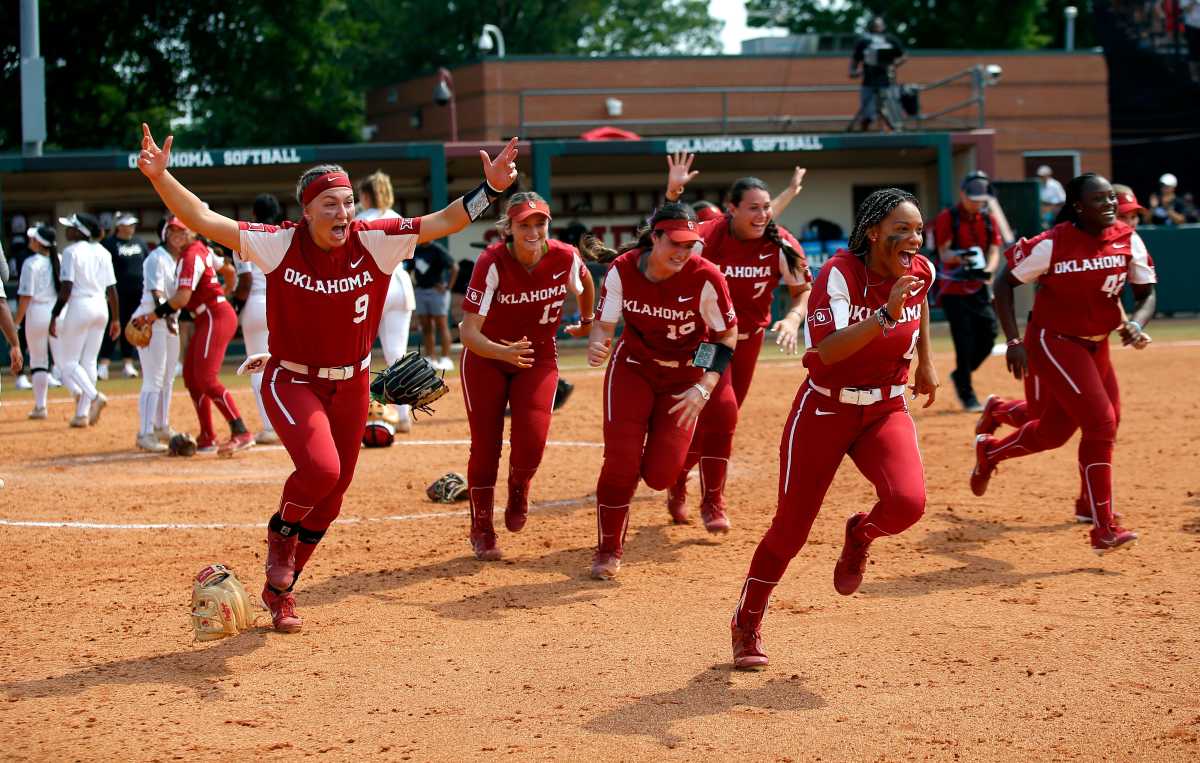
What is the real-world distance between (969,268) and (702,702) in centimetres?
988

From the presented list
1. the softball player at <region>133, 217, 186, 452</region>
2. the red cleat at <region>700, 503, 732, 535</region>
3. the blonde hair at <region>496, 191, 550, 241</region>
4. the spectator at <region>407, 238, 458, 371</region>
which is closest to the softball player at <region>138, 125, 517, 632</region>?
the blonde hair at <region>496, 191, 550, 241</region>

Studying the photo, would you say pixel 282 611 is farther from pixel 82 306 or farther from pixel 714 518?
pixel 82 306

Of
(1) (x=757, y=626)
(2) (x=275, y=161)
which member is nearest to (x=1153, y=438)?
(1) (x=757, y=626)

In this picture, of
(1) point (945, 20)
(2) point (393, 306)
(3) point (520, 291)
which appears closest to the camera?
(3) point (520, 291)

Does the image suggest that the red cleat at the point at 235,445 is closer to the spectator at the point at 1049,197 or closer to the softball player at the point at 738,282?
the softball player at the point at 738,282

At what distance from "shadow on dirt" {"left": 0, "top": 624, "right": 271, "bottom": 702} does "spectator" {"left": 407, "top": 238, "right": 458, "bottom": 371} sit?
1326 centimetres

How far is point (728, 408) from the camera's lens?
30.7 ft

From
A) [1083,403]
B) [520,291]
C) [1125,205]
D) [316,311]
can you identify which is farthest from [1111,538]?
[316,311]

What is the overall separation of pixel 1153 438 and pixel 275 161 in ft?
51.2

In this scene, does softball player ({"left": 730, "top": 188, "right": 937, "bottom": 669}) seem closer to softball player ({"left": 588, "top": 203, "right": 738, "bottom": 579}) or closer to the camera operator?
softball player ({"left": 588, "top": 203, "right": 738, "bottom": 579})

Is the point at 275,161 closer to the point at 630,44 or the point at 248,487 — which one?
the point at 248,487

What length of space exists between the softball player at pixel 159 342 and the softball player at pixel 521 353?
5091mm

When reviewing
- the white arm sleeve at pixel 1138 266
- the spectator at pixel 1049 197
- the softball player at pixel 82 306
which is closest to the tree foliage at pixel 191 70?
the spectator at pixel 1049 197

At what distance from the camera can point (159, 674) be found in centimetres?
654
